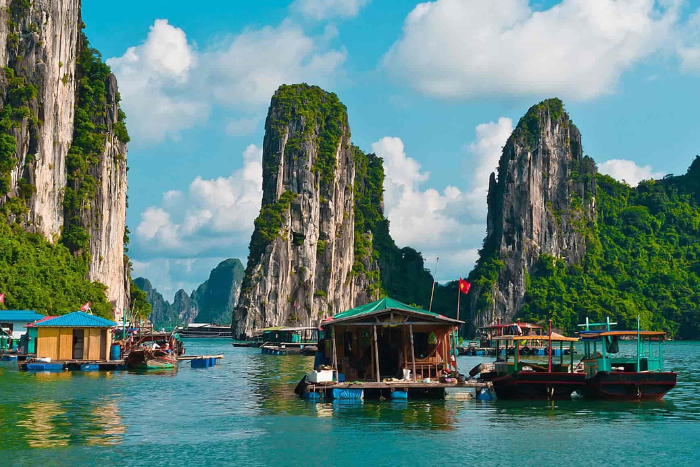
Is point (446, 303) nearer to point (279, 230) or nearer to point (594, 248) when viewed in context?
point (594, 248)

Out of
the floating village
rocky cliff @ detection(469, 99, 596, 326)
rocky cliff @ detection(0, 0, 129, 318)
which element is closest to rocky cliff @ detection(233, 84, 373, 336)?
rocky cliff @ detection(469, 99, 596, 326)

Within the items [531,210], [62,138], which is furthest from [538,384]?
[531,210]

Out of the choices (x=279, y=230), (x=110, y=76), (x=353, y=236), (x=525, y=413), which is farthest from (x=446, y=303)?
(x=525, y=413)

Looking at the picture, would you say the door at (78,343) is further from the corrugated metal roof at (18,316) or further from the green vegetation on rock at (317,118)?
the green vegetation on rock at (317,118)

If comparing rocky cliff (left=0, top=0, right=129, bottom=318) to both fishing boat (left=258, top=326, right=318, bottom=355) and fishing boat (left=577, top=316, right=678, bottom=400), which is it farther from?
fishing boat (left=577, top=316, right=678, bottom=400)

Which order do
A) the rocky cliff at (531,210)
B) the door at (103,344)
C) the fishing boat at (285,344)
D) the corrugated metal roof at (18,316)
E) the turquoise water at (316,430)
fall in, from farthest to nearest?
the rocky cliff at (531,210) < the fishing boat at (285,344) < the corrugated metal roof at (18,316) < the door at (103,344) < the turquoise water at (316,430)

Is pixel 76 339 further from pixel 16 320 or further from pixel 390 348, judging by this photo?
pixel 390 348

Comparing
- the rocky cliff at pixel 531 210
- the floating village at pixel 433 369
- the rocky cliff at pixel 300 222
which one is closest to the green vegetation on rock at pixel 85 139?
the rocky cliff at pixel 300 222
